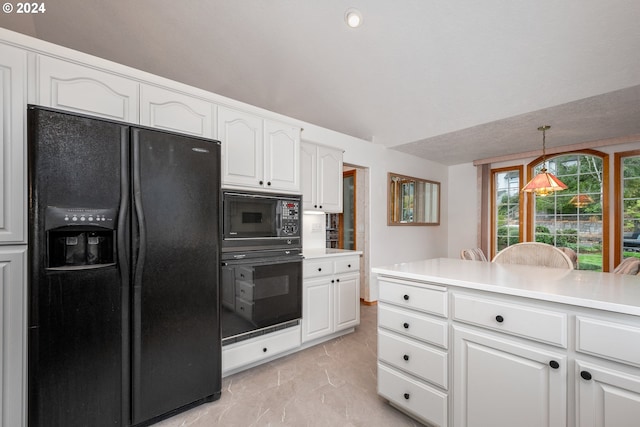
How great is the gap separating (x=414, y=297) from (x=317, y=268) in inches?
49.4

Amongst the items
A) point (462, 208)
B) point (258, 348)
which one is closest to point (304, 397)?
point (258, 348)

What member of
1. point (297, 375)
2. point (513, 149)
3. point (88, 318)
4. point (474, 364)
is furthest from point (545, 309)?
point (513, 149)

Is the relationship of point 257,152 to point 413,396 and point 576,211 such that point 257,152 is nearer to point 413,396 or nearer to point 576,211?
point 413,396

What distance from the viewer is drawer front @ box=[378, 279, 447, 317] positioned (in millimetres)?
1541

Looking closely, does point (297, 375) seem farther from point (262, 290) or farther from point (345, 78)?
point (345, 78)

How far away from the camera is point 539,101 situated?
9.96 ft

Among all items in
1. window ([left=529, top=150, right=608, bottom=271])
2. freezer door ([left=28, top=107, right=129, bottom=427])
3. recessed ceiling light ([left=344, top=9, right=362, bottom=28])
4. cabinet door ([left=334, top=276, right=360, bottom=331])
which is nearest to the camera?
freezer door ([left=28, top=107, right=129, bottom=427])

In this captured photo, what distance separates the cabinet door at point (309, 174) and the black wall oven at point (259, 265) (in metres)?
0.37

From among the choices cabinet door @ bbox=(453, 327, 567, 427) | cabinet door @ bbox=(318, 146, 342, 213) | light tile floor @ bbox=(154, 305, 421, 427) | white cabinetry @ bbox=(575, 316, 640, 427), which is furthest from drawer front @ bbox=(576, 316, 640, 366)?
cabinet door @ bbox=(318, 146, 342, 213)

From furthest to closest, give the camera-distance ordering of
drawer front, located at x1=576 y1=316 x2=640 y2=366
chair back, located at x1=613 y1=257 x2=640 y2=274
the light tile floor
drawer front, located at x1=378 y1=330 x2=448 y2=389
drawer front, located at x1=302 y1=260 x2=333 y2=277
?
drawer front, located at x1=302 y1=260 x2=333 y2=277 < chair back, located at x1=613 y1=257 x2=640 y2=274 < the light tile floor < drawer front, located at x1=378 y1=330 x2=448 y2=389 < drawer front, located at x1=576 y1=316 x2=640 y2=366

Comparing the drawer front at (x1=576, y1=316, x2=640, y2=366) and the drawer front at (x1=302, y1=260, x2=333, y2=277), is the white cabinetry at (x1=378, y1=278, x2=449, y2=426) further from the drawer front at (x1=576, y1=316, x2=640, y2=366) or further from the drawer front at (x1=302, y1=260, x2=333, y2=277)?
the drawer front at (x1=302, y1=260, x2=333, y2=277)

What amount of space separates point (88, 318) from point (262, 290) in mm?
1117

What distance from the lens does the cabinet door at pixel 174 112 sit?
188cm

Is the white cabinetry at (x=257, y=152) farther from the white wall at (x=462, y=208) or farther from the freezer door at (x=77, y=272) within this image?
the white wall at (x=462, y=208)
